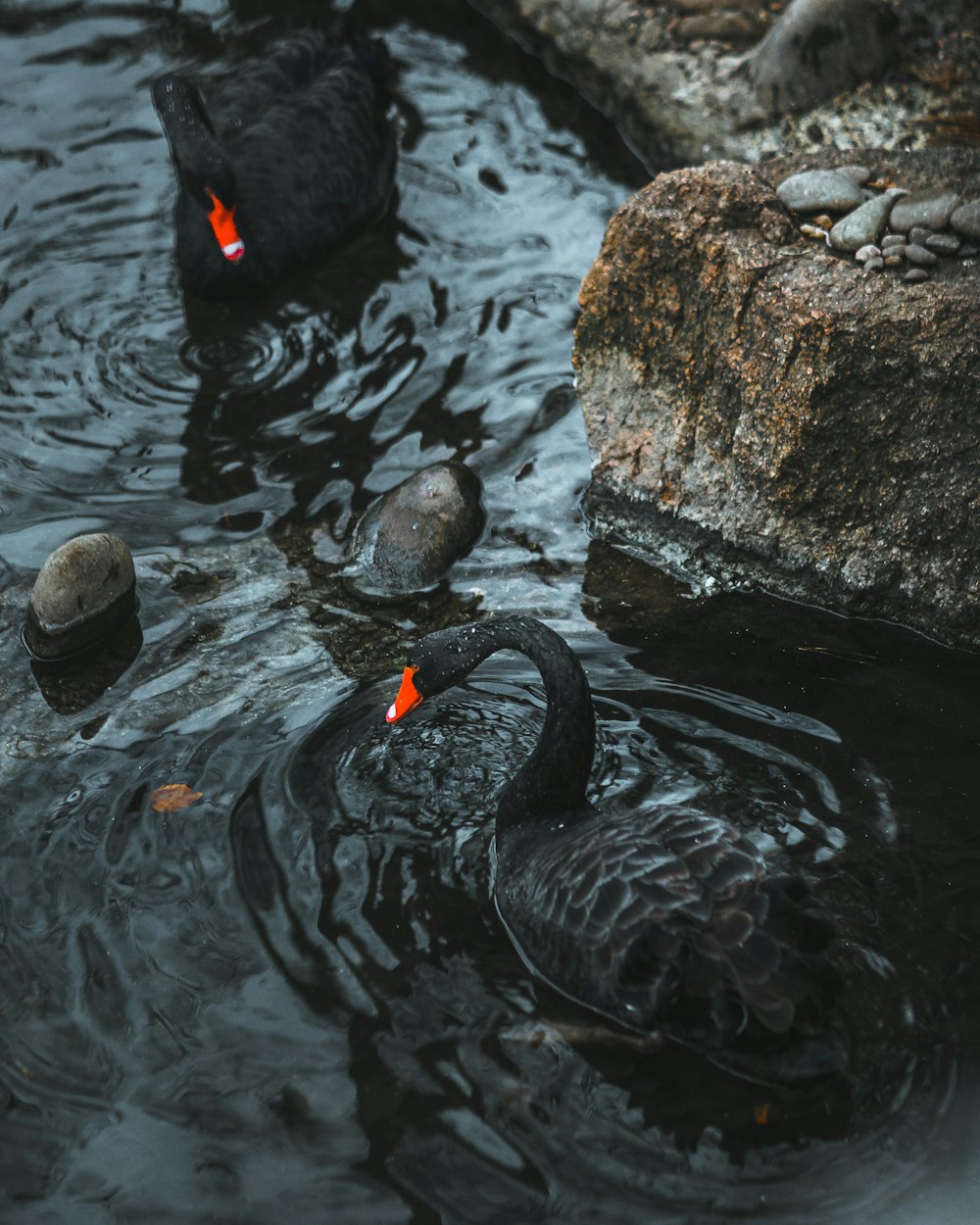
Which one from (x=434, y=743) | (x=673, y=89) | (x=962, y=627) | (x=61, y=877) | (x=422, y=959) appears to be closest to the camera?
(x=422, y=959)

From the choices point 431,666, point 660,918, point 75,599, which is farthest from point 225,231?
point 660,918

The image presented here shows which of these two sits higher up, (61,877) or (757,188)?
(757,188)

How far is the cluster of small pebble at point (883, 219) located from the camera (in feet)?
15.3

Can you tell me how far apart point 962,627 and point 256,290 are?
3.74 m

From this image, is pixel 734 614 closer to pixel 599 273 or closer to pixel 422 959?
pixel 599 273

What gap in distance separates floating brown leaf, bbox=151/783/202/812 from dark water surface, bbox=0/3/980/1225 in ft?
0.11

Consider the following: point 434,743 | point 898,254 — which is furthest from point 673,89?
point 434,743

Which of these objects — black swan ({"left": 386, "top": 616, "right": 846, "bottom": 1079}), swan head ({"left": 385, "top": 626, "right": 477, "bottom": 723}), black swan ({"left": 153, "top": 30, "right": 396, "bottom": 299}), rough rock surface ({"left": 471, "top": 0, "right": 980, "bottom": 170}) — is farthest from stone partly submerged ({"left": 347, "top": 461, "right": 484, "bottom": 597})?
rough rock surface ({"left": 471, "top": 0, "right": 980, "bottom": 170})

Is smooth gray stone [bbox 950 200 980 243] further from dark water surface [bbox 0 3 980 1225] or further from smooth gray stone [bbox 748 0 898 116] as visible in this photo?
smooth gray stone [bbox 748 0 898 116]

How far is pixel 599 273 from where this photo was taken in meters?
5.14

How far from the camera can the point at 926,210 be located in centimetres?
475

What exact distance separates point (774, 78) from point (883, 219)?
98.3 inches

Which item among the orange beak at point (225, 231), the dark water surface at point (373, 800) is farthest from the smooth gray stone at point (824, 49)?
the orange beak at point (225, 231)

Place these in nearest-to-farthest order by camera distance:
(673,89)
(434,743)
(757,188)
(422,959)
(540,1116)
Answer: (540,1116), (422,959), (434,743), (757,188), (673,89)
